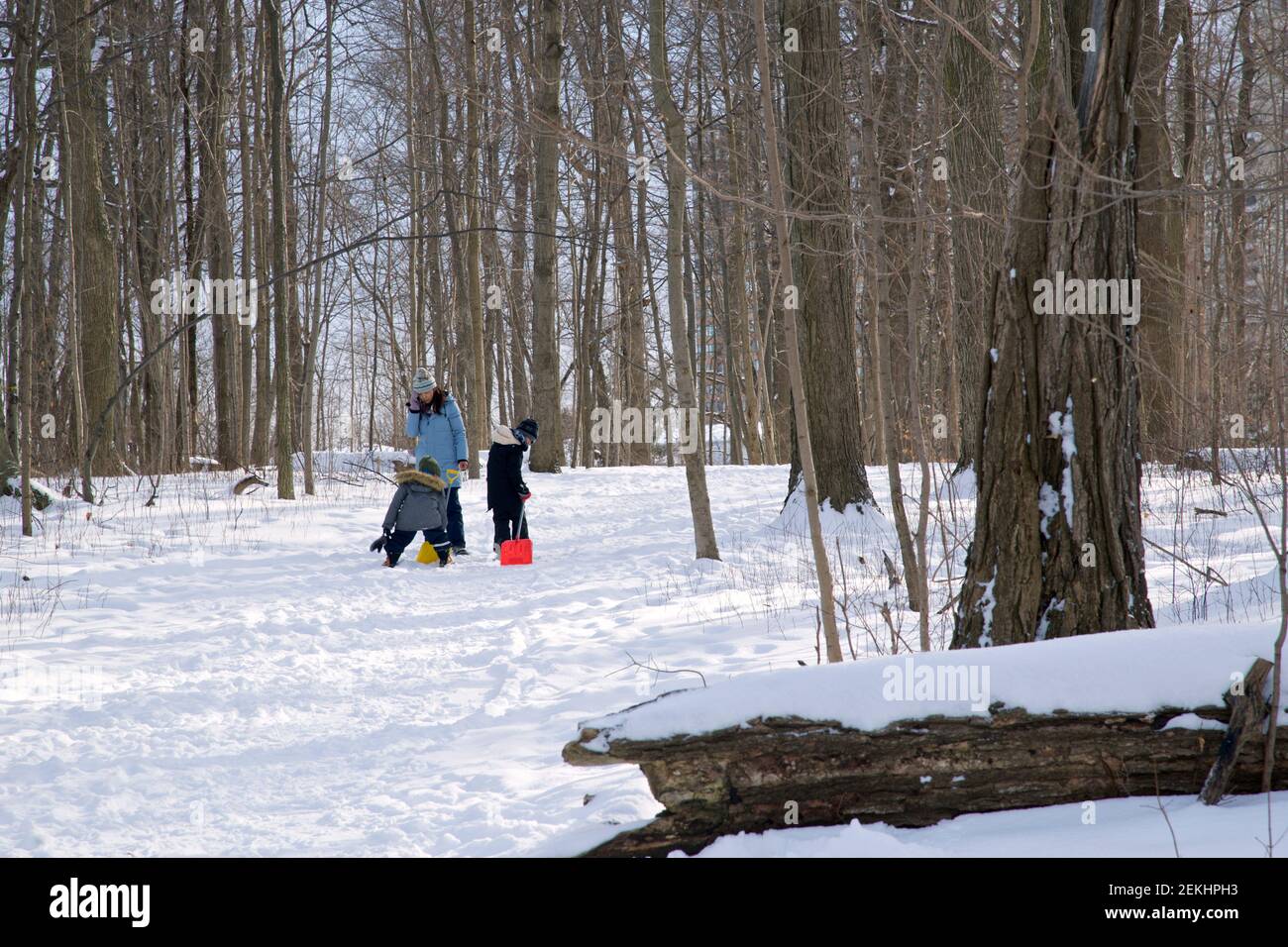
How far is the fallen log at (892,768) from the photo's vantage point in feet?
9.17

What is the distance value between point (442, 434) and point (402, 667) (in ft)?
15.1

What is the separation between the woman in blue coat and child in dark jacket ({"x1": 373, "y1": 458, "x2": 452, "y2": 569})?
47 centimetres

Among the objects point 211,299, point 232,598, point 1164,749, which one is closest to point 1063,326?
point 1164,749

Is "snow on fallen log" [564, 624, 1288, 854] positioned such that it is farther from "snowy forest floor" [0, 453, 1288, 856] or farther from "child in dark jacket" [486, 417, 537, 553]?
"child in dark jacket" [486, 417, 537, 553]

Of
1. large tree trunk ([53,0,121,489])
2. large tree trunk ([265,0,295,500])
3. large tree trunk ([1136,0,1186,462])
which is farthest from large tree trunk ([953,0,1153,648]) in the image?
large tree trunk ([53,0,121,489])

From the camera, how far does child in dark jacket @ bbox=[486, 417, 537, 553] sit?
9.67 metres

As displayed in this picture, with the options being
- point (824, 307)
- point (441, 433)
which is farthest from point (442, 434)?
point (824, 307)

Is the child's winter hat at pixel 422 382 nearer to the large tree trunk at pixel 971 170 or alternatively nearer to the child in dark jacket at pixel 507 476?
the child in dark jacket at pixel 507 476

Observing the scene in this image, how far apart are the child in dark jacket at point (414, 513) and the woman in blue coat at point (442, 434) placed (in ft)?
1.54

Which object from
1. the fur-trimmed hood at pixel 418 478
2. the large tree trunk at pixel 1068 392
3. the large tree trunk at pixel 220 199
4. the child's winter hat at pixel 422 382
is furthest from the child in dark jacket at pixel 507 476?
the large tree trunk at pixel 220 199

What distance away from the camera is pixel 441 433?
9945 millimetres

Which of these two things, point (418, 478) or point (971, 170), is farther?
point (418, 478)

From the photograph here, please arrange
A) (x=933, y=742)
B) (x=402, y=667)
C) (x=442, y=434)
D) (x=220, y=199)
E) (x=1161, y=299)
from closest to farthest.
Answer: (x=933, y=742)
(x=402, y=667)
(x=442, y=434)
(x=1161, y=299)
(x=220, y=199)

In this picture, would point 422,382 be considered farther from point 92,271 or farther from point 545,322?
point 92,271
